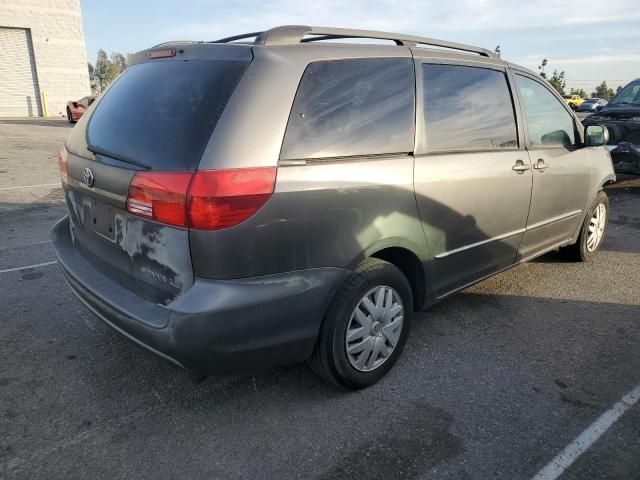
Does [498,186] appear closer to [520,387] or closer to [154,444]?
[520,387]

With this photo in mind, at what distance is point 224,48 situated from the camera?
232cm

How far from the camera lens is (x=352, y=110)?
2.52m

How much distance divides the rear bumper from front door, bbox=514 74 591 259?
2.15 meters

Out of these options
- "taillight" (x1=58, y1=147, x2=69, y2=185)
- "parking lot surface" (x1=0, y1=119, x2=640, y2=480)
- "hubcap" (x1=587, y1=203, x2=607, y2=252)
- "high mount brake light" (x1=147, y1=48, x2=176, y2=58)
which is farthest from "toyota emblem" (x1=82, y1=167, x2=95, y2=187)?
"hubcap" (x1=587, y1=203, x2=607, y2=252)

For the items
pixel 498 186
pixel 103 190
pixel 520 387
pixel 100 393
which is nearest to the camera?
pixel 103 190

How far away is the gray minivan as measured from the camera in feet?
6.91

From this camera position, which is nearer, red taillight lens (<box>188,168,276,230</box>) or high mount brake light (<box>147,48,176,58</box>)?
red taillight lens (<box>188,168,276,230</box>)

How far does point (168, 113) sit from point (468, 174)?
6.08 ft

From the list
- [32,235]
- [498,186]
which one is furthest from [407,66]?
[32,235]

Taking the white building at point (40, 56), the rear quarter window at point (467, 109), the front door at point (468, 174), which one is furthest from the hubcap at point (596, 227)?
the white building at point (40, 56)

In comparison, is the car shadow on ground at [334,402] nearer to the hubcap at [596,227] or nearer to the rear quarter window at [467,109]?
the rear quarter window at [467,109]

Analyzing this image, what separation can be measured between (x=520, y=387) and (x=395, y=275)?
976mm

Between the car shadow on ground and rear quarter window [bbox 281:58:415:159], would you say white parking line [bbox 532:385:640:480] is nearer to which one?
the car shadow on ground

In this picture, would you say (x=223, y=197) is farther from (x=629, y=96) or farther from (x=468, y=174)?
(x=629, y=96)
